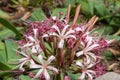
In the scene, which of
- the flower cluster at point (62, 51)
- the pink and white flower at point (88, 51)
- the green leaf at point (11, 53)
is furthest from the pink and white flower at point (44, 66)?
the green leaf at point (11, 53)

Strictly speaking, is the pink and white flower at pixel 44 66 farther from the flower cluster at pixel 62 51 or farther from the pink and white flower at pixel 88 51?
the pink and white flower at pixel 88 51

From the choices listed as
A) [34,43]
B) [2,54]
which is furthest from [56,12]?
[34,43]

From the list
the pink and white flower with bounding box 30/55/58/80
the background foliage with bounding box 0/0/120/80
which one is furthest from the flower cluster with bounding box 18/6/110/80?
the background foliage with bounding box 0/0/120/80

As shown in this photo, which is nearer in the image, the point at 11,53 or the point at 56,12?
the point at 11,53

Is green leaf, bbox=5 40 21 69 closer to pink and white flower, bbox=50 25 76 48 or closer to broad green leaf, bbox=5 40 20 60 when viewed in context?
broad green leaf, bbox=5 40 20 60

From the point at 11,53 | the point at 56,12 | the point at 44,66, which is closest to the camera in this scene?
the point at 44,66

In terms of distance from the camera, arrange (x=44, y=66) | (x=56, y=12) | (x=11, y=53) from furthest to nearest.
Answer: (x=56, y=12) → (x=11, y=53) → (x=44, y=66)

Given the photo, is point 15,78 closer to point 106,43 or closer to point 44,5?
point 106,43

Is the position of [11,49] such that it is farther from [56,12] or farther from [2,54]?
[56,12]

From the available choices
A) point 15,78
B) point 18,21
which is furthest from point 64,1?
point 15,78
